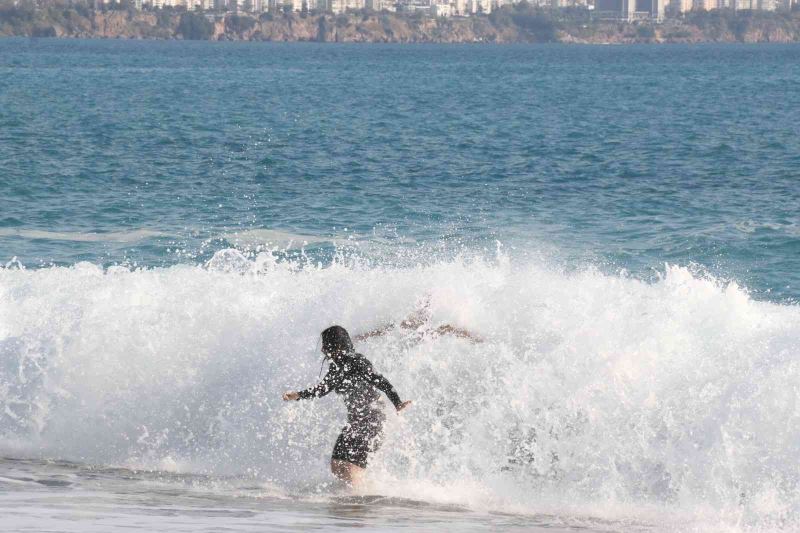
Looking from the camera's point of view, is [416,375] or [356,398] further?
[416,375]

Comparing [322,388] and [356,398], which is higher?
[322,388]

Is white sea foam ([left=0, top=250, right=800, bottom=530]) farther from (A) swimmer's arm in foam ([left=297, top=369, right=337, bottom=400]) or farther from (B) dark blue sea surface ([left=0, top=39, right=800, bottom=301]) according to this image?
(B) dark blue sea surface ([left=0, top=39, right=800, bottom=301])

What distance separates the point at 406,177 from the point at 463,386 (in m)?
20.8

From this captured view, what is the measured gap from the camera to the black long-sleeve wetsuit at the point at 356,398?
10.8 metres

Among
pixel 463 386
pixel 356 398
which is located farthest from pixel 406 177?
pixel 356 398

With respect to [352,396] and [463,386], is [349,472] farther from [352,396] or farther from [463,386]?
[463,386]

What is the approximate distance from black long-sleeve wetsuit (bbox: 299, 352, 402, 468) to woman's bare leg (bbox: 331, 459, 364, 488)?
4cm

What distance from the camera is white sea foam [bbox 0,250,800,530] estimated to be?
11.0 meters

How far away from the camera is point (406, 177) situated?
3278 cm

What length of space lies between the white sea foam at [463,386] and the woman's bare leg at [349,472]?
0.30m

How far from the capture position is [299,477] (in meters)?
11.8

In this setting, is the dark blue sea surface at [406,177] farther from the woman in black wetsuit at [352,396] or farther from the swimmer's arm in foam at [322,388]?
the swimmer's arm in foam at [322,388]

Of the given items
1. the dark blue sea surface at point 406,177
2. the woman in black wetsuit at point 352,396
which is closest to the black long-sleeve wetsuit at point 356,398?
the woman in black wetsuit at point 352,396

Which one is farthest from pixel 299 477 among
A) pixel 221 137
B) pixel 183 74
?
pixel 183 74
